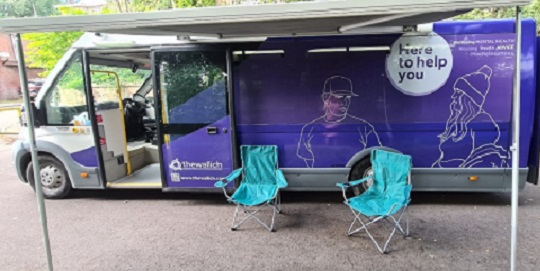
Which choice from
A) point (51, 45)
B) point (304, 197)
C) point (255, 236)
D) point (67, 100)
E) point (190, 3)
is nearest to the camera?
point (255, 236)

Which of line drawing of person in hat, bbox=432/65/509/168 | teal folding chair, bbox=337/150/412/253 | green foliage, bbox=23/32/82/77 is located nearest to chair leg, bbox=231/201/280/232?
teal folding chair, bbox=337/150/412/253

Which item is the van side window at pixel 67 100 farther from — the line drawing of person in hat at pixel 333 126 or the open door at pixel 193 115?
the line drawing of person in hat at pixel 333 126

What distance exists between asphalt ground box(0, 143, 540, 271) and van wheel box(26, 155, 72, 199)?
147 millimetres

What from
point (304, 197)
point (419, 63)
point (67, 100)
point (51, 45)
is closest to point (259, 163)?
A: point (304, 197)

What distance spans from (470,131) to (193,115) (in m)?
3.42

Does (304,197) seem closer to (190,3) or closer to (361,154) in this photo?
(361,154)

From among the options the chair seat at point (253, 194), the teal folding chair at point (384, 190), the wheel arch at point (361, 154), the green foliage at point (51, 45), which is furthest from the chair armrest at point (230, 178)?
the green foliage at point (51, 45)

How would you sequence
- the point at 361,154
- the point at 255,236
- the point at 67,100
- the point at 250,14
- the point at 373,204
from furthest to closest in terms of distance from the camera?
the point at 67,100 → the point at 361,154 → the point at 255,236 → the point at 373,204 → the point at 250,14

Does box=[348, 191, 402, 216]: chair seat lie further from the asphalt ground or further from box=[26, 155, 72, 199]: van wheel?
box=[26, 155, 72, 199]: van wheel

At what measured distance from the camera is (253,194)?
14.1 ft

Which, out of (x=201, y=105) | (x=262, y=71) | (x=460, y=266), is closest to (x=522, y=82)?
(x=460, y=266)

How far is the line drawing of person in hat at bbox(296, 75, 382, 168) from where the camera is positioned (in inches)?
179

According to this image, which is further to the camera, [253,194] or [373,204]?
[253,194]

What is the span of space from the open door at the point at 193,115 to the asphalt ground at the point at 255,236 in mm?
563
